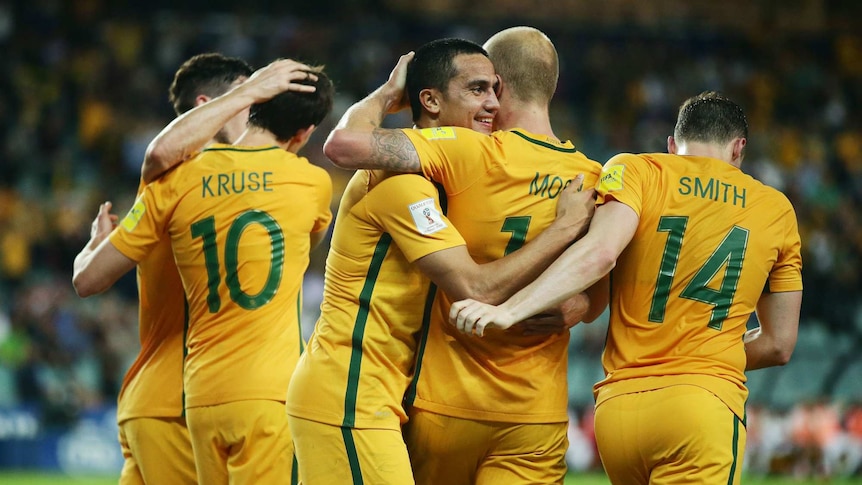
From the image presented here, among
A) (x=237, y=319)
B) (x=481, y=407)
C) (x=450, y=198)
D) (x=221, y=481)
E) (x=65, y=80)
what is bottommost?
(x=221, y=481)

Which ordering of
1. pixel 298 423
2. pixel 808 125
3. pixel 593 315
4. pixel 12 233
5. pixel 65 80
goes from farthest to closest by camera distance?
1. pixel 808 125
2. pixel 65 80
3. pixel 12 233
4. pixel 593 315
5. pixel 298 423

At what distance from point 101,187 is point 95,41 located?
12.7 feet

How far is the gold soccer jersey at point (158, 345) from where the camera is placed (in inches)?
206

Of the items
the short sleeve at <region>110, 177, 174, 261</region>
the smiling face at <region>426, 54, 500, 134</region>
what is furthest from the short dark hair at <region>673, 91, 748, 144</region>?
the short sleeve at <region>110, 177, 174, 261</region>

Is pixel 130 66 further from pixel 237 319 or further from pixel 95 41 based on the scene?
pixel 237 319

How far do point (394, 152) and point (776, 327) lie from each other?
6.61 ft

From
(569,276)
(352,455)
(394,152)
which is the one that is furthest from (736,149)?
(352,455)

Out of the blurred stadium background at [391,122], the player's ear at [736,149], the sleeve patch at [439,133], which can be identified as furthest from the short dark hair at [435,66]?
the blurred stadium background at [391,122]

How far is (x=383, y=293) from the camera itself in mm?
4539

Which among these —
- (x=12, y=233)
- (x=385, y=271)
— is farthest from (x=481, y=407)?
(x=12, y=233)

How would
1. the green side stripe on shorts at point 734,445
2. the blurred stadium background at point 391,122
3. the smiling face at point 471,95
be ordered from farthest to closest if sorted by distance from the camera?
the blurred stadium background at point 391,122, the smiling face at point 471,95, the green side stripe on shorts at point 734,445

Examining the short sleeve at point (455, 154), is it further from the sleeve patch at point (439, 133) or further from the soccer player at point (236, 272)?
the soccer player at point (236, 272)

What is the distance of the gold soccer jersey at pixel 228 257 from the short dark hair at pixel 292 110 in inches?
8.5

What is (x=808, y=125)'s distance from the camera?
2155 cm
